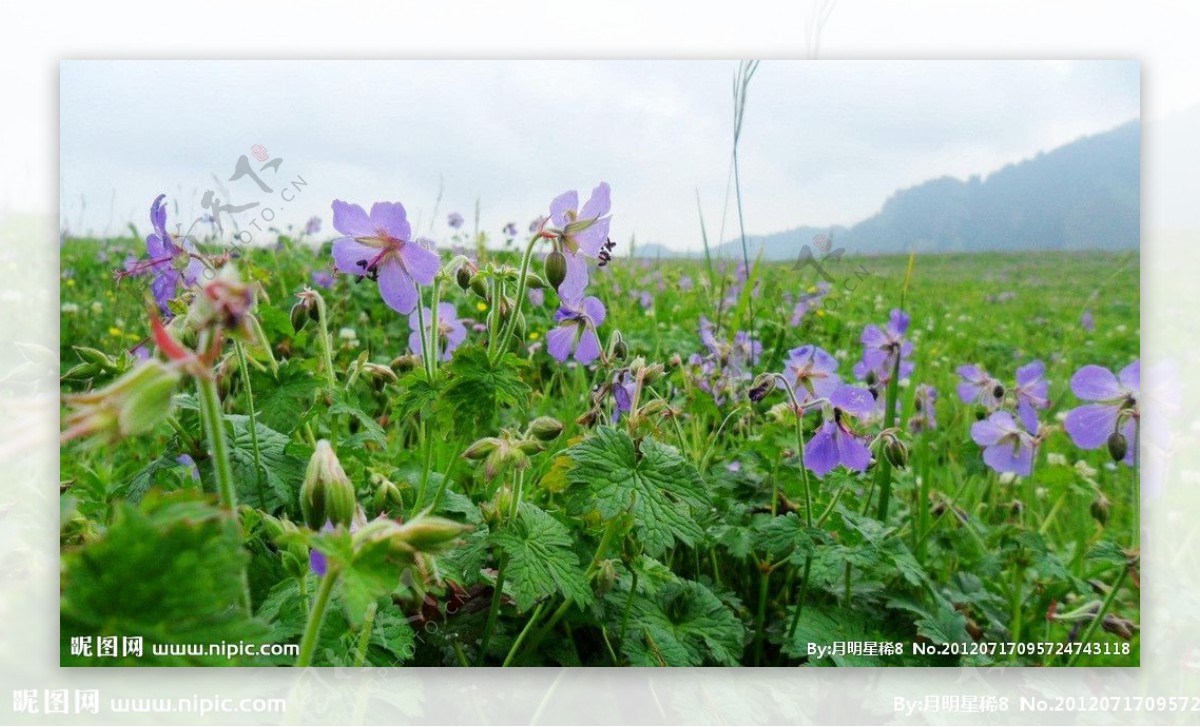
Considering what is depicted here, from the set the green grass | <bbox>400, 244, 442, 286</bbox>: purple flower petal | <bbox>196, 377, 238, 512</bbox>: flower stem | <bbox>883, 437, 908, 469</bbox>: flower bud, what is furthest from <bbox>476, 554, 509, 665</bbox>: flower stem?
<bbox>883, 437, 908, 469</bbox>: flower bud

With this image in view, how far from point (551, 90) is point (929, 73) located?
670mm

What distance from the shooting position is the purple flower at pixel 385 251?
1140mm

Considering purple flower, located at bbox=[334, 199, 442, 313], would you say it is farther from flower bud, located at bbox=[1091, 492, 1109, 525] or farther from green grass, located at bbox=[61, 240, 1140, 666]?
flower bud, located at bbox=[1091, 492, 1109, 525]

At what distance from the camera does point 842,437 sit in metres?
1.37

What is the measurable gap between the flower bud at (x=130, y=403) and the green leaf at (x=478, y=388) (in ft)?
1.69

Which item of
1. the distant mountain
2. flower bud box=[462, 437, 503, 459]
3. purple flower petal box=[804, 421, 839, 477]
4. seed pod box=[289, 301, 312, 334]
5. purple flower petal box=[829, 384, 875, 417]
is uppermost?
the distant mountain

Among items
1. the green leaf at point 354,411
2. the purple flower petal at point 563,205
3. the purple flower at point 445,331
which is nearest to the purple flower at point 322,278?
the purple flower at point 445,331

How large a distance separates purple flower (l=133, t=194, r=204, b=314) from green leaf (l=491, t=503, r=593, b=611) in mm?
585

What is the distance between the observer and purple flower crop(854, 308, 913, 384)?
1.75 m

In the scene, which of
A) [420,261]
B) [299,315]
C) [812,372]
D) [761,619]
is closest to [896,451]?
[812,372]

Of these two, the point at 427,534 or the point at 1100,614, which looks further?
the point at 1100,614

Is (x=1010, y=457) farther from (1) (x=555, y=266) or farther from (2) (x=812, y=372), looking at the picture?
(1) (x=555, y=266)

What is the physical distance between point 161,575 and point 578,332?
2.82 feet

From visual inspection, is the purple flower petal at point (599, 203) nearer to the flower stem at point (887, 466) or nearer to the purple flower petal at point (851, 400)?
the purple flower petal at point (851, 400)
